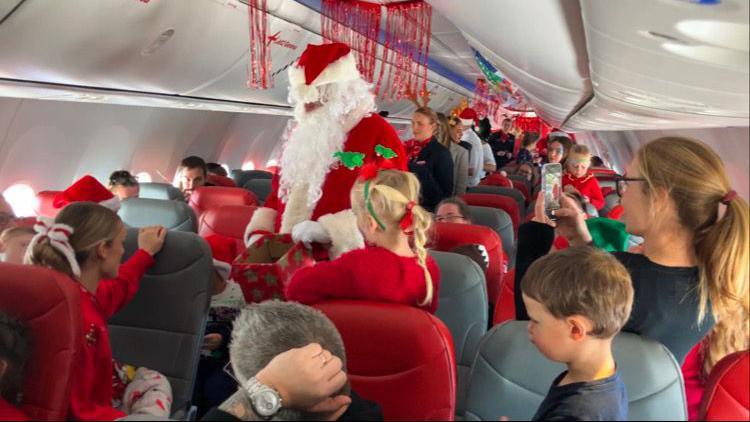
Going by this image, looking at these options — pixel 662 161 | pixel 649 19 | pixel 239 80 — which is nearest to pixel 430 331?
pixel 662 161

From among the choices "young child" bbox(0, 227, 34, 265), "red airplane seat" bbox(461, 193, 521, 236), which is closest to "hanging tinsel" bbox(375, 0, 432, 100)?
"red airplane seat" bbox(461, 193, 521, 236)

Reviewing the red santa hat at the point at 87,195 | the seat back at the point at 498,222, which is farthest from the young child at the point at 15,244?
the seat back at the point at 498,222

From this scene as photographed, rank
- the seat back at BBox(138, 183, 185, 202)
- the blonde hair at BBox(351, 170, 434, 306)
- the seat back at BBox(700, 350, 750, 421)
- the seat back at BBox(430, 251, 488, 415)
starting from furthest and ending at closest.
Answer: the seat back at BBox(138, 183, 185, 202) → the seat back at BBox(430, 251, 488, 415) → the blonde hair at BBox(351, 170, 434, 306) → the seat back at BBox(700, 350, 750, 421)

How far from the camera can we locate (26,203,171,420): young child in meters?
2.33

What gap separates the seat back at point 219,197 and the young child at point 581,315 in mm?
4721

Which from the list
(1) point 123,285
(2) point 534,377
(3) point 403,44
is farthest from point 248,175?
(2) point 534,377

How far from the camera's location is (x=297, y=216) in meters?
3.76

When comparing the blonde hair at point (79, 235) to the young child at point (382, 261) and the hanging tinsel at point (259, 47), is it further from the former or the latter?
the hanging tinsel at point (259, 47)

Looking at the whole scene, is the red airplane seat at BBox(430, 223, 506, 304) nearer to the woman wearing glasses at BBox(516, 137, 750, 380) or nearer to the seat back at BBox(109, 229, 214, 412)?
the seat back at BBox(109, 229, 214, 412)

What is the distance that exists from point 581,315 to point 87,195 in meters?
3.26

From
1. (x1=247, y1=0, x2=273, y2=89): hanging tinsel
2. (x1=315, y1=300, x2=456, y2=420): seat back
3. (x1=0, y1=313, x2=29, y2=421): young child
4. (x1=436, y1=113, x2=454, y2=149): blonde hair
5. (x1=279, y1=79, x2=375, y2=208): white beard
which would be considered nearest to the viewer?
(x1=0, y1=313, x2=29, y2=421): young child

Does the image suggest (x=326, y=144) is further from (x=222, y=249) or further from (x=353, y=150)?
(x=222, y=249)

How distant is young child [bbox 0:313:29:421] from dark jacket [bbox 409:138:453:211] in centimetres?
398

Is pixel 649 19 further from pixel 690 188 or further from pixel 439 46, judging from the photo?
pixel 439 46
